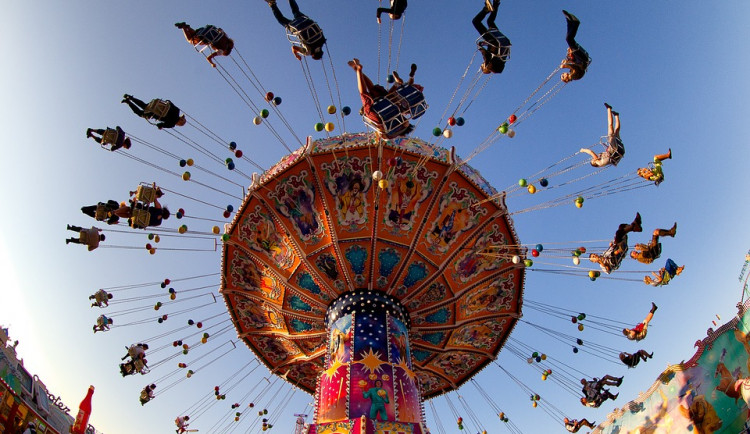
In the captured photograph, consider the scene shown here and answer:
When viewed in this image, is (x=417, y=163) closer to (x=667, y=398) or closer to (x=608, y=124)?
(x=608, y=124)

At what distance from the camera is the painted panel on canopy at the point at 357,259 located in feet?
44.1

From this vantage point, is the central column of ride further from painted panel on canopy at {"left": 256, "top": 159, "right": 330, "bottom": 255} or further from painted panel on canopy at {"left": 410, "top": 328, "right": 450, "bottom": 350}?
painted panel on canopy at {"left": 256, "top": 159, "right": 330, "bottom": 255}

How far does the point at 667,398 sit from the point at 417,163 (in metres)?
11.4

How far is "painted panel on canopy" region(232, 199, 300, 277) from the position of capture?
45.0 feet

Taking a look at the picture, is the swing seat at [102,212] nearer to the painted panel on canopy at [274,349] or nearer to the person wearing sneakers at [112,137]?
the person wearing sneakers at [112,137]

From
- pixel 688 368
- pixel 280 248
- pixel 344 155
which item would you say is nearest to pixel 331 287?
pixel 280 248

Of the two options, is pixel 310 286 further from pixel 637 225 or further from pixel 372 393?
pixel 637 225

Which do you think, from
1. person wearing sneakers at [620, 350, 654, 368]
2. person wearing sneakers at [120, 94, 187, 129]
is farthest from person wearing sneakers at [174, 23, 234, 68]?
person wearing sneakers at [620, 350, 654, 368]

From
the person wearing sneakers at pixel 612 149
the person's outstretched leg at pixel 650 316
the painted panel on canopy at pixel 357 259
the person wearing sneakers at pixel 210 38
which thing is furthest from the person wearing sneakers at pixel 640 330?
the person wearing sneakers at pixel 210 38

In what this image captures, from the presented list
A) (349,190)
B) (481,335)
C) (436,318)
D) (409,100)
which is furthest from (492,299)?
(409,100)

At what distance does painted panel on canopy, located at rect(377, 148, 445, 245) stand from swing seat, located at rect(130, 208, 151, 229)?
5472 mm

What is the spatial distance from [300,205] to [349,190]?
1.35m

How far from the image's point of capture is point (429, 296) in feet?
46.6

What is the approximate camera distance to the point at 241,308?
15.4m
